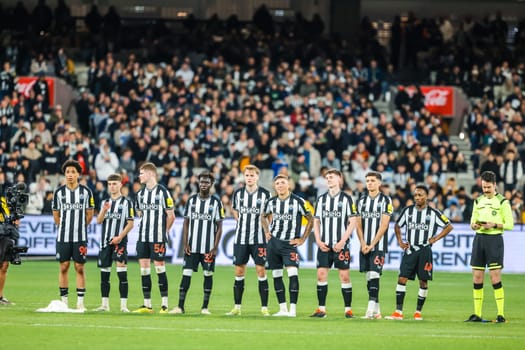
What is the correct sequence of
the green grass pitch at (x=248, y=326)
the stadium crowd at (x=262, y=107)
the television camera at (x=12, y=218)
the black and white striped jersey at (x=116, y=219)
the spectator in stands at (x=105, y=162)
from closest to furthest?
the green grass pitch at (x=248, y=326) < the black and white striped jersey at (x=116, y=219) < the television camera at (x=12, y=218) < the spectator in stands at (x=105, y=162) < the stadium crowd at (x=262, y=107)

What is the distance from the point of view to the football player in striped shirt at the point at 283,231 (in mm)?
17469

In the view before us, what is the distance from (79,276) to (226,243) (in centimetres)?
1153

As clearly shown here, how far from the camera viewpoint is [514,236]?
92.2 feet

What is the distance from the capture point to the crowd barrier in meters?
28.3

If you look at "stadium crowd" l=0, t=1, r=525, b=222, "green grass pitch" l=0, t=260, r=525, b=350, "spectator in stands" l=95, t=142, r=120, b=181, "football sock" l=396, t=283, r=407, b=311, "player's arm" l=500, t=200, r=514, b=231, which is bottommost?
"green grass pitch" l=0, t=260, r=525, b=350

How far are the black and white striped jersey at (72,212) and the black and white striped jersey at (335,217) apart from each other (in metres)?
3.61

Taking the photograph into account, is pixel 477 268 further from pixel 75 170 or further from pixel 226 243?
pixel 226 243

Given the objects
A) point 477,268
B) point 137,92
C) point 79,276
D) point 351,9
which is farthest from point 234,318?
point 351,9

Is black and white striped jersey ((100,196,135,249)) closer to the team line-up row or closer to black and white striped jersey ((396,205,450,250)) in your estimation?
the team line-up row

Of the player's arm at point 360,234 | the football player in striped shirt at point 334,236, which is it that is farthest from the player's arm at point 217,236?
the player's arm at point 360,234

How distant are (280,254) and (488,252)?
10.3 ft

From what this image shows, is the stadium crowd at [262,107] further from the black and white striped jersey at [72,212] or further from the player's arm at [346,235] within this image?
the player's arm at [346,235]

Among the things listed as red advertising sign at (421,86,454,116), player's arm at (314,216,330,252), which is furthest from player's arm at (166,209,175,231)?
red advertising sign at (421,86,454,116)

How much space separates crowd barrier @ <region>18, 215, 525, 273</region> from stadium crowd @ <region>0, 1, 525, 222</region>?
0.85m
